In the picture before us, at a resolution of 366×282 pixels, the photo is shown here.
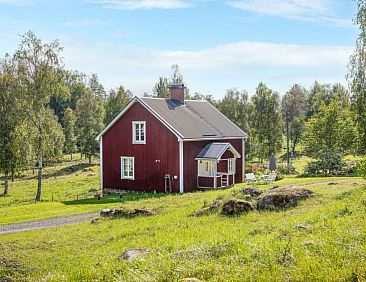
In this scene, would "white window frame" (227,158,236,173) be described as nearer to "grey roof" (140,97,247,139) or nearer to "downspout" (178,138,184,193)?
"grey roof" (140,97,247,139)

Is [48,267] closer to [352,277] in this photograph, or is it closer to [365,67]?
[352,277]

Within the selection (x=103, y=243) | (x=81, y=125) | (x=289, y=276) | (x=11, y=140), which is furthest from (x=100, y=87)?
(x=289, y=276)

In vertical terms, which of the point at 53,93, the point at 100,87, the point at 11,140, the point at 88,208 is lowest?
the point at 88,208

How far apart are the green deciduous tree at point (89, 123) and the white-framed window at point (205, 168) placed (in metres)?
33.3

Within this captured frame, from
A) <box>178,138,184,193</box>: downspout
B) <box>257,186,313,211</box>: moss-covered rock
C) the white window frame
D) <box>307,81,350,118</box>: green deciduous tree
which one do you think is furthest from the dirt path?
<box>307,81,350,118</box>: green deciduous tree

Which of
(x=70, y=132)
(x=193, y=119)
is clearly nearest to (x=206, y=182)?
(x=193, y=119)

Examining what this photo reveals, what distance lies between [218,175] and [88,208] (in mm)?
10556

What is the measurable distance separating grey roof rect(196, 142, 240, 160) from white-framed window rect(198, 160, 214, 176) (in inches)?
26.0

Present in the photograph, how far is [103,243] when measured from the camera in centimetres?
1297

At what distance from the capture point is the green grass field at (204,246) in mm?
6637

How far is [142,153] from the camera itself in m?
30.0

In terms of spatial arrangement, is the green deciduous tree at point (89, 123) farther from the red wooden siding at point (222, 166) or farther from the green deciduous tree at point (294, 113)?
the red wooden siding at point (222, 166)

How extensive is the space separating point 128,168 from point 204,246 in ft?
72.0

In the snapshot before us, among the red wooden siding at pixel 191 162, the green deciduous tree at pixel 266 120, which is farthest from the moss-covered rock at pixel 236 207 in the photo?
the green deciduous tree at pixel 266 120
